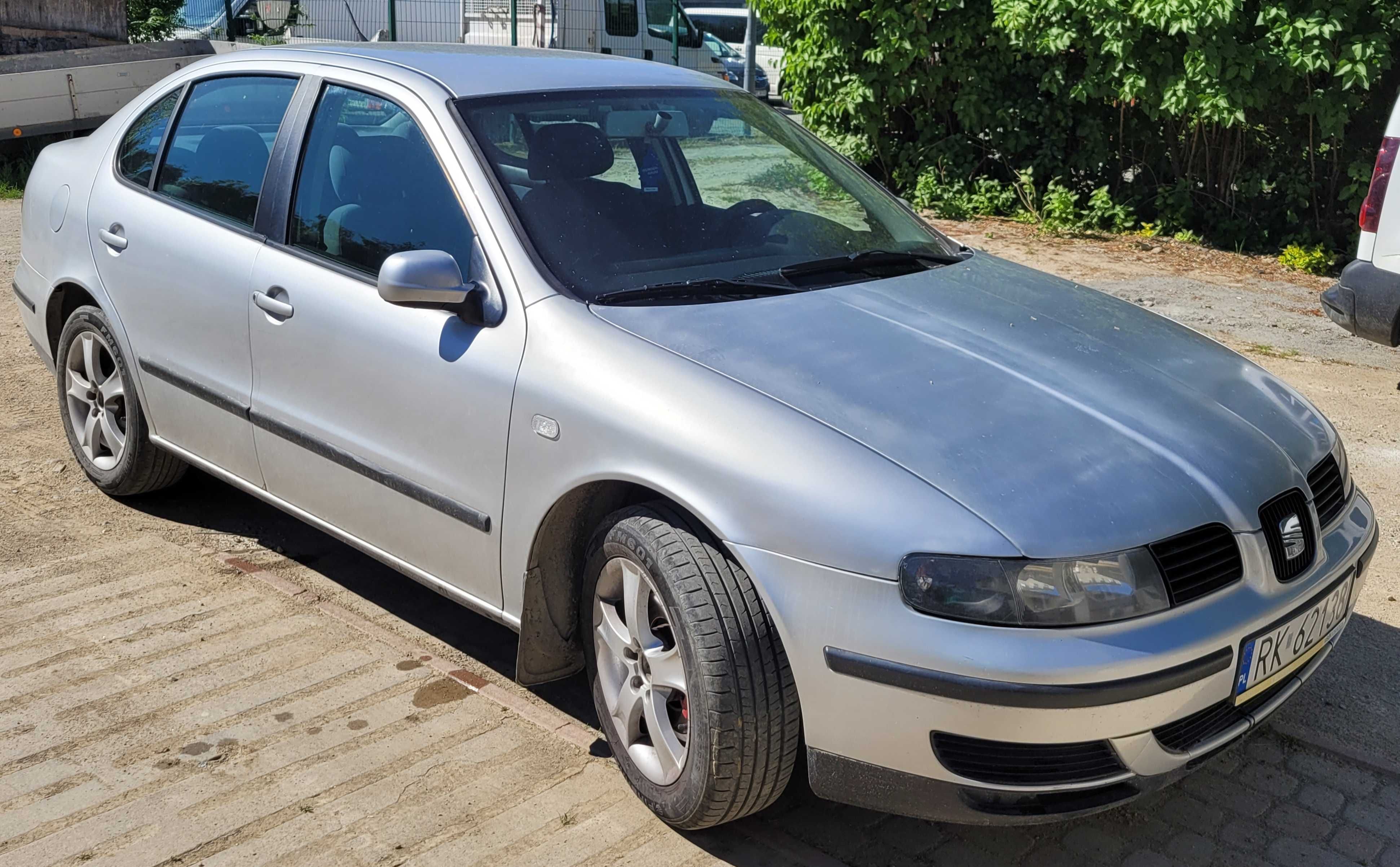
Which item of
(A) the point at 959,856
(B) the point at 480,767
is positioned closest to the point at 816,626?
(A) the point at 959,856

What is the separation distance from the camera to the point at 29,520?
4668mm

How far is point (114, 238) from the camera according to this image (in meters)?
4.38

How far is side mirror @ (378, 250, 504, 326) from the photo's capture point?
10.2ft

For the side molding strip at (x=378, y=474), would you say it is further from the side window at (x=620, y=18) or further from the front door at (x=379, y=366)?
the side window at (x=620, y=18)

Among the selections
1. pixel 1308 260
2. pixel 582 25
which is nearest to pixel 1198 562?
pixel 1308 260

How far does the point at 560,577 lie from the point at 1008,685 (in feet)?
3.90

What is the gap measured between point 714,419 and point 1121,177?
32.5 ft

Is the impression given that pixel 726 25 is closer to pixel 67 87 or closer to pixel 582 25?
pixel 582 25

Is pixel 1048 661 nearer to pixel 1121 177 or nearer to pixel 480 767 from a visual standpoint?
pixel 480 767

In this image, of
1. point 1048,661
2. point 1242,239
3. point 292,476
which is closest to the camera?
point 1048,661

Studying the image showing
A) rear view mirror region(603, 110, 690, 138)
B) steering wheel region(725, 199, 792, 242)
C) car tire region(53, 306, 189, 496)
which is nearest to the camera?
steering wheel region(725, 199, 792, 242)

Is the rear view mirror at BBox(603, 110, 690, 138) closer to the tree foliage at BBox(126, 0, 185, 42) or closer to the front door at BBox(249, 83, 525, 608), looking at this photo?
the front door at BBox(249, 83, 525, 608)

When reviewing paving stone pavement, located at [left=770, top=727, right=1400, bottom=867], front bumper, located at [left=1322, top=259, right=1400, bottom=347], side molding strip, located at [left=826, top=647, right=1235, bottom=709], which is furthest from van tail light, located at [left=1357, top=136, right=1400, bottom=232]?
side molding strip, located at [left=826, top=647, right=1235, bottom=709]

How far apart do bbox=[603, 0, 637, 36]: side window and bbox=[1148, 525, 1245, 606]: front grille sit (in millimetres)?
16760
